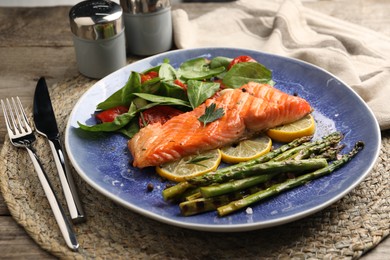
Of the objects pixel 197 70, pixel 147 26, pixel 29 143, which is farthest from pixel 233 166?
pixel 147 26

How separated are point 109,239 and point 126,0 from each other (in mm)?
2413

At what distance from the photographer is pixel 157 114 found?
3.88m

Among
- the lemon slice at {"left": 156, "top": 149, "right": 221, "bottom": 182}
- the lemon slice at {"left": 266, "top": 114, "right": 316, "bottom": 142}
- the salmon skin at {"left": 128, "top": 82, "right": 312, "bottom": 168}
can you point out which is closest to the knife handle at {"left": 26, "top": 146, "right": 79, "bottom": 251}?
the salmon skin at {"left": 128, "top": 82, "right": 312, "bottom": 168}

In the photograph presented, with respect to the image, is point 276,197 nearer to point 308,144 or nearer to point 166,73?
point 308,144

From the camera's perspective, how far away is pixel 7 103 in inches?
174

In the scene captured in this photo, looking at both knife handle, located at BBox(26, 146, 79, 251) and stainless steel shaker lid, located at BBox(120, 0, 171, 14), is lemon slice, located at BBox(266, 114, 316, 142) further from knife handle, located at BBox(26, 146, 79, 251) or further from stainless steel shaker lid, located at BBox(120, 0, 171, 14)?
stainless steel shaker lid, located at BBox(120, 0, 171, 14)

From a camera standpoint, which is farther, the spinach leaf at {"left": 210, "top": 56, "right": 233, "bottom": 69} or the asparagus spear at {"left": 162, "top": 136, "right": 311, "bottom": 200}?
the spinach leaf at {"left": 210, "top": 56, "right": 233, "bottom": 69}

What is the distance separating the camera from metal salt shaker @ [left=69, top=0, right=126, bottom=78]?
14.5 feet

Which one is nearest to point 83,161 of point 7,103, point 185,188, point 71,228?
point 71,228

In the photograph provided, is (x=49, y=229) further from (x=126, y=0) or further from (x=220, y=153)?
(x=126, y=0)

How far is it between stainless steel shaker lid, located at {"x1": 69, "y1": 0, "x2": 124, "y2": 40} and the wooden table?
52 centimetres

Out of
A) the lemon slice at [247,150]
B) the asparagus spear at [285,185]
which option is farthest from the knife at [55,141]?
the lemon slice at [247,150]


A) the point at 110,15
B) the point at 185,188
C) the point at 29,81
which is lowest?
the point at 29,81

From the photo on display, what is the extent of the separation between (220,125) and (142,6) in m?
1.68
